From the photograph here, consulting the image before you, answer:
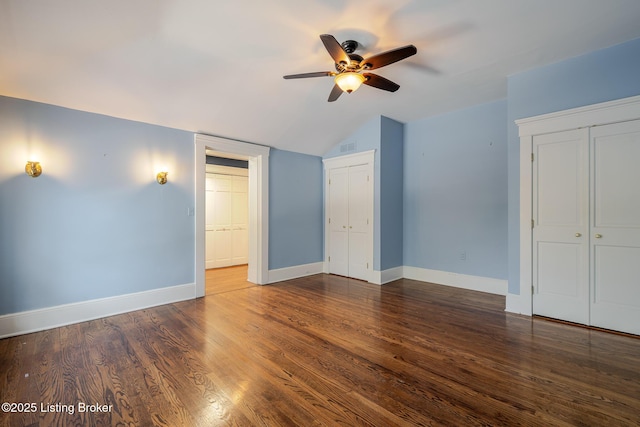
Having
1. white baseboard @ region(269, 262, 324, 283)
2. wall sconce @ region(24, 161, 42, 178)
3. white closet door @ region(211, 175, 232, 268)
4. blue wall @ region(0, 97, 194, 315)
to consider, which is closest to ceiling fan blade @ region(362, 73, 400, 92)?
blue wall @ region(0, 97, 194, 315)

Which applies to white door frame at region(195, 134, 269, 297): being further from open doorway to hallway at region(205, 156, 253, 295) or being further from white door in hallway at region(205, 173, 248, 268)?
white door in hallway at region(205, 173, 248, 268)

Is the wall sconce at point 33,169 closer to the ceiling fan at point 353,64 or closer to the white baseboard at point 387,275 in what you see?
the ceiling fan at point 353,64

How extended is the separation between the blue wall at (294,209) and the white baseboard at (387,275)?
4.58 feet

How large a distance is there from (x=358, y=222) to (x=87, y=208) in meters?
4.07

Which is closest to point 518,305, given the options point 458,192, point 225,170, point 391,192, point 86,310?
point 458,192

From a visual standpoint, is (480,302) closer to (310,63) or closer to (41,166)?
(310,63)

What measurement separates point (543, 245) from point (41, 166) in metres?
5.89

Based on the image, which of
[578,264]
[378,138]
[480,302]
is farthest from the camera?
[378,138]

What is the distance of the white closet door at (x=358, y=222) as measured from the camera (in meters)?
5.14

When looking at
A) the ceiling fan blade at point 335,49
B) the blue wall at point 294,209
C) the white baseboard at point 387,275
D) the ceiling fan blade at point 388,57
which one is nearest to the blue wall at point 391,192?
the white baseboard at point 387,275

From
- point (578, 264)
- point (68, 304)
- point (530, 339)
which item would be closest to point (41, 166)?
point (68, 304)

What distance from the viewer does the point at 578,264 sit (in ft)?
10.2

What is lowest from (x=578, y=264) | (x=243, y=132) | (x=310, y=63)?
(x=578, y=264)

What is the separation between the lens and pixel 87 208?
3.31 metres
